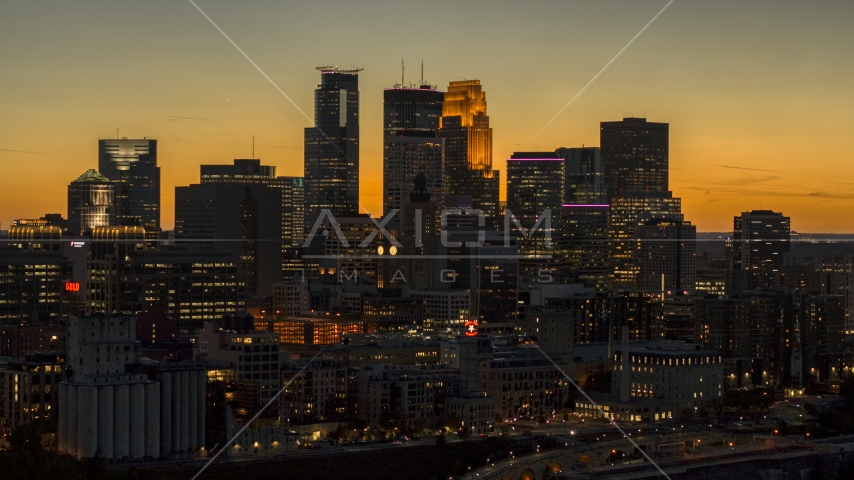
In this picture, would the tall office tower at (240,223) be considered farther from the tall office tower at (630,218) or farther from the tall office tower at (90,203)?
the tall office tower at (630,218)

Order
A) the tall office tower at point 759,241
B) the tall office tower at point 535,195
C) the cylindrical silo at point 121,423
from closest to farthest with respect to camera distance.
A: 1. the cylindrical silo at point 121,423
2. the tall office tower at point 759,241
3. the tall office tower at point 535,195

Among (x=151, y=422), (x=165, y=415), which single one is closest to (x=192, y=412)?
(x=165, y=415)

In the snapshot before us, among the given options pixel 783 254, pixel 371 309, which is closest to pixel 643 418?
pixel 371 309

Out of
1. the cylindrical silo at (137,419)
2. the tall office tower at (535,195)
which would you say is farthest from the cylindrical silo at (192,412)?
the tall office tower at (535,195)

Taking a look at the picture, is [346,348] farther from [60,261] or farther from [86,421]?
[60,261]

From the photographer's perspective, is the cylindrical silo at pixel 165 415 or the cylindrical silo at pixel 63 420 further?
the cylindrical silo at pixel 165 415

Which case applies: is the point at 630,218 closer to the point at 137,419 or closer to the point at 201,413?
the point at 201,413
